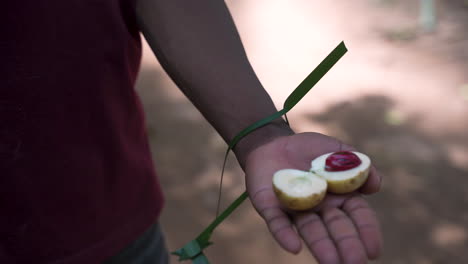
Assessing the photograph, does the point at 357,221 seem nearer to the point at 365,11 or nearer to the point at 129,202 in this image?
the point at 129,202

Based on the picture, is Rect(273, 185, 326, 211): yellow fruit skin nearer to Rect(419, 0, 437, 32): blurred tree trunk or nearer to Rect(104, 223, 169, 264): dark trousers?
Rect(104, 223, 169, 264): dark trousers

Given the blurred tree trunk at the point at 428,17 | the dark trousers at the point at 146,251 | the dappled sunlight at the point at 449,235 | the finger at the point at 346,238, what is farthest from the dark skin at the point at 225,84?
the blurred tree trunk at the point at 428,17

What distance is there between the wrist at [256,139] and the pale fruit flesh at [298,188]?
0.14m

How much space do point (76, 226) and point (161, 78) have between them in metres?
3.36

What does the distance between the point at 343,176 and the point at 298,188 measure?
4.8 inches

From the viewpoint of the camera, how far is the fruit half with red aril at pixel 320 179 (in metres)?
1.17

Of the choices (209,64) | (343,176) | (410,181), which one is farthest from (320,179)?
(410,181)

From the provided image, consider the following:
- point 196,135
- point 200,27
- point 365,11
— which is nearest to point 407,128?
point 196,135

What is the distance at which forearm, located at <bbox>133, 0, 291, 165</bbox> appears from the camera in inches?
53.1

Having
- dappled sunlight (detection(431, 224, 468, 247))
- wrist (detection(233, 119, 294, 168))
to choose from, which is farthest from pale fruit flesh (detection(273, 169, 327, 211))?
dappled sunlight (detection(431, 224, 468, 247))

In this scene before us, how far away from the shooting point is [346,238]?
3.48ft

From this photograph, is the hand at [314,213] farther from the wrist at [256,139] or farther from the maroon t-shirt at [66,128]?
the maroon t-shirt at [66,128]

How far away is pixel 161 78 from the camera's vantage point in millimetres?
4621

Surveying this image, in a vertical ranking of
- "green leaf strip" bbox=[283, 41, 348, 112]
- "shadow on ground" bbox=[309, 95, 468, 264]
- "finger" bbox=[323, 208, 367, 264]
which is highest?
"green leaf strip" bbox=[283, 41, 348, 112]
